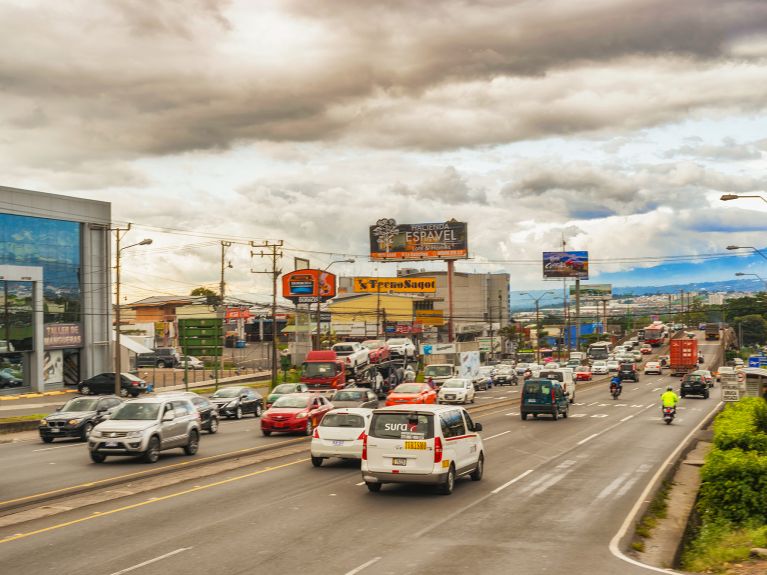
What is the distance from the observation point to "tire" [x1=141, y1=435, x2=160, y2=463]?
2323 cm

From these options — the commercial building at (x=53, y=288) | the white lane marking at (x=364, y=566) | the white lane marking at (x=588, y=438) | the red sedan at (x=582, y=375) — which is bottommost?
the red sedan at (x=582, y=375)

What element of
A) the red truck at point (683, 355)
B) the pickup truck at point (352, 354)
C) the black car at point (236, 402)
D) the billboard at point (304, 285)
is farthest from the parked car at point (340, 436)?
the billboard at point (304, 285)

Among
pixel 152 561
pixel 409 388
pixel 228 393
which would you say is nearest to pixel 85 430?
pixel 228 393

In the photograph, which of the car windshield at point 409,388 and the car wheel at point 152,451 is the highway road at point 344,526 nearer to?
the car wheel at point 152,451

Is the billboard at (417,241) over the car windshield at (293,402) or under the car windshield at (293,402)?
over

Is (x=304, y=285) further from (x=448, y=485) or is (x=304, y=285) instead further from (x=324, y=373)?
(x=448, y=485)

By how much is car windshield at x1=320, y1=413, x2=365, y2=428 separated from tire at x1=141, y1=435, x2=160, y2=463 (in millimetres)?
4523

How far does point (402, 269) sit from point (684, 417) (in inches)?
5037

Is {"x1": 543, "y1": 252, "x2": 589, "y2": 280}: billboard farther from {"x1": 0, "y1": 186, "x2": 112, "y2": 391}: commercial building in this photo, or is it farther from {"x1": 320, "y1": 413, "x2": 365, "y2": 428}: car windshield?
{"x1": 320, "y1": 413, "x2": 365, "y2": 428}: car windshield

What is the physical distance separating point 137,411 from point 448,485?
10.0m

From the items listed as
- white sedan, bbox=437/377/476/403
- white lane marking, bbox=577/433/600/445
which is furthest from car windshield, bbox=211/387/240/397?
white lane marking, bbox=577/433/600/445

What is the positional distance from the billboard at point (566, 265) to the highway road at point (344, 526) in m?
136

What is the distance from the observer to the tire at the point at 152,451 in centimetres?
2323

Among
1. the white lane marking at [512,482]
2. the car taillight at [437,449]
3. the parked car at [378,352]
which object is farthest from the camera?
the parked car at [378,352]
